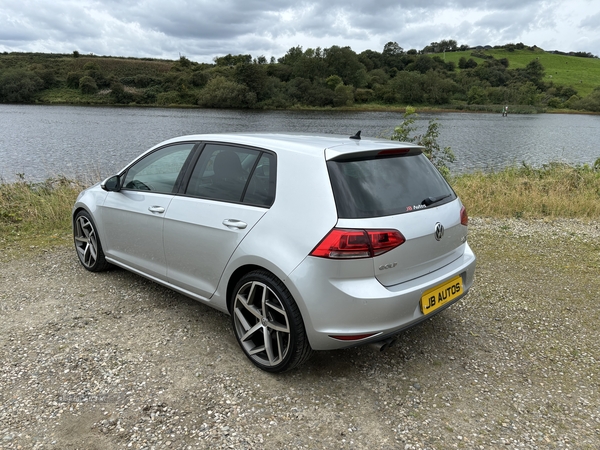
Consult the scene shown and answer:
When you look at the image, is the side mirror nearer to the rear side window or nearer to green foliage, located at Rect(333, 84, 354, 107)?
the rear side window

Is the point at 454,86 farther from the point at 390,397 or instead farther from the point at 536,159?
the point at 390,397

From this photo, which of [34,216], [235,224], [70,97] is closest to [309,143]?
[235,224]

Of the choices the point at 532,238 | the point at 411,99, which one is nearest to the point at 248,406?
the point at 532,238

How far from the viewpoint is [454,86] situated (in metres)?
83.3

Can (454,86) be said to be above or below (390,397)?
above

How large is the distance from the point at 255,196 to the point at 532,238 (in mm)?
5293

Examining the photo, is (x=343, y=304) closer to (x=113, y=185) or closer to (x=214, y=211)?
(x=214, y=211)

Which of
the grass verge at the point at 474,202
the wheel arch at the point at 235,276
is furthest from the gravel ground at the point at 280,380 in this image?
the grass verge at the point at 474,202

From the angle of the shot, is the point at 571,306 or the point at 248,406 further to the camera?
the point at 571,306

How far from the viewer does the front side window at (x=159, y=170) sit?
378cm

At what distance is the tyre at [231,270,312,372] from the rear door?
0.92 feet

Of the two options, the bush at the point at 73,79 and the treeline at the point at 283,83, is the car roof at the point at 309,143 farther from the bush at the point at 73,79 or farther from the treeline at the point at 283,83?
Result: the bush at the point at 73,79

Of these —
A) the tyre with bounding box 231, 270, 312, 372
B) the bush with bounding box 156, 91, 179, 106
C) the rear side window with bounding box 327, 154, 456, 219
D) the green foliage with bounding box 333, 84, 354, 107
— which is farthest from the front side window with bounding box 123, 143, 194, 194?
the green foliage with bounding box 333, 84, 354, 107

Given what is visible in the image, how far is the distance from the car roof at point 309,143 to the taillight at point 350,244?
0.55 m
